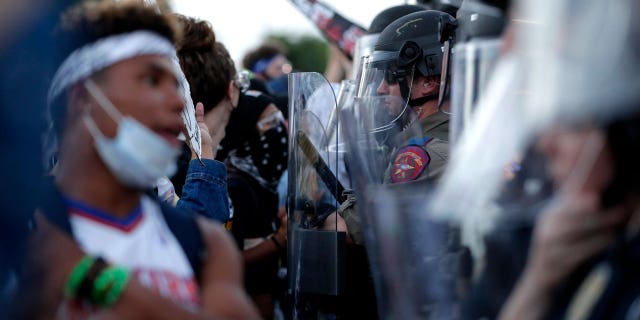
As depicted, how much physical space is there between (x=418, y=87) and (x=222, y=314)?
2.27m

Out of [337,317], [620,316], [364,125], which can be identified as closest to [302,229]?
[337,317]

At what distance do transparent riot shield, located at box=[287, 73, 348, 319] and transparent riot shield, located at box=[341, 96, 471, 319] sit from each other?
34.2 inches

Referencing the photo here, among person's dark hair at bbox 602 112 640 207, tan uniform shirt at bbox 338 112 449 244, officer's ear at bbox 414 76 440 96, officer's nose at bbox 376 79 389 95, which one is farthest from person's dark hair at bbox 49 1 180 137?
officer's ear at bbox 414 76 440 96

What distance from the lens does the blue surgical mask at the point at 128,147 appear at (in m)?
1.95

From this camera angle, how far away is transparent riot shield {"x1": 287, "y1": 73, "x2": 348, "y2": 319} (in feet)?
11.3

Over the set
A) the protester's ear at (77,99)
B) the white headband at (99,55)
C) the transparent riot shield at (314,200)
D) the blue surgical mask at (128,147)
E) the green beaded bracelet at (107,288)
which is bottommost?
the transparent riot shield at (314,200)

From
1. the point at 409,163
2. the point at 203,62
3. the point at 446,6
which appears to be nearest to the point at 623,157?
the point at 409,163

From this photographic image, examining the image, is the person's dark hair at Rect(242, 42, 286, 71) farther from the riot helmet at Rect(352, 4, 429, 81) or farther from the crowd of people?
the crowd of people

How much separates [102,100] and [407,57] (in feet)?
7.50

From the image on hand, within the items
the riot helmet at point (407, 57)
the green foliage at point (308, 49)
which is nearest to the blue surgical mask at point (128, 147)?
the riot helmet at point (407, 57)

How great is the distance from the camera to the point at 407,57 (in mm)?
4062

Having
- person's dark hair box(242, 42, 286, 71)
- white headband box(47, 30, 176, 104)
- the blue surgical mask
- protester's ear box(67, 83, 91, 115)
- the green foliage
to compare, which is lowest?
the green foliage

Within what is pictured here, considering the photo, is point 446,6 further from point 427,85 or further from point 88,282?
point 88,282

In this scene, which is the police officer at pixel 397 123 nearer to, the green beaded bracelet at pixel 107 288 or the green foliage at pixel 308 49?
the green beaded bracelet at pixel 107 288
